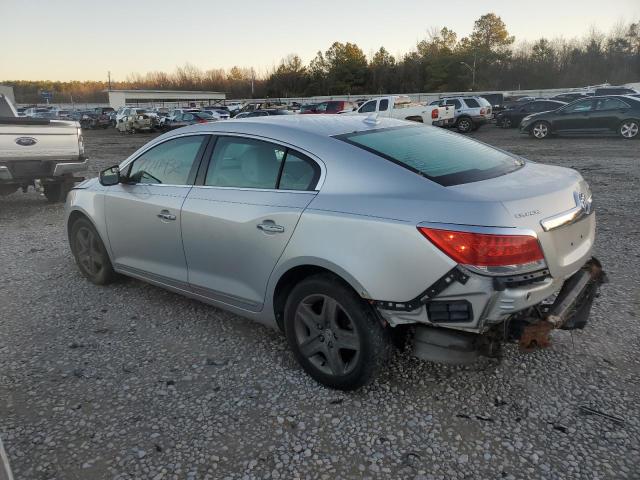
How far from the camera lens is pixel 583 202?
290cm

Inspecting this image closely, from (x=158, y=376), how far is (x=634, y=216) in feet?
21.9

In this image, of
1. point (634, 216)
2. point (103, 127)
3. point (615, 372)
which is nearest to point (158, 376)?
point (615, 372)

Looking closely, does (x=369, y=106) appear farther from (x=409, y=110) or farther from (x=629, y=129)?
(x=629, y=129)

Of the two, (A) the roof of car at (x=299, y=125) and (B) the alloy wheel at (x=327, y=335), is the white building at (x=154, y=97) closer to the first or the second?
(A) the roof of car at (x=299, y=125)

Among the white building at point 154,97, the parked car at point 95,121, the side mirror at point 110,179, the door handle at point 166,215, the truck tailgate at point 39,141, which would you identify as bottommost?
the door handle at point 166,215

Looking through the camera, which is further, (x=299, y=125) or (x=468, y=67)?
(x=468, y=67)

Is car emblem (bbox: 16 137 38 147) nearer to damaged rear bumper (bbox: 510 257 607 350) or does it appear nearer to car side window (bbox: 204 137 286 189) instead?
car side window (bbox: 204 137 286 189)

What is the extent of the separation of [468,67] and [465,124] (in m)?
53.4

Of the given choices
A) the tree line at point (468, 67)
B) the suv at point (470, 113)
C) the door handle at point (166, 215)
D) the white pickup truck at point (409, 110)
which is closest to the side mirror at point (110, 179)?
the door handle at point (166, 215)

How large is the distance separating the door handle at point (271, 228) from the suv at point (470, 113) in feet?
71.7

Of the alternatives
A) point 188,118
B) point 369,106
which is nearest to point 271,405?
point 369,106

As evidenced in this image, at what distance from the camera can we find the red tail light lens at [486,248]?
2336 millimetres

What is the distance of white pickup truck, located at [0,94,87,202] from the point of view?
7.62 metres

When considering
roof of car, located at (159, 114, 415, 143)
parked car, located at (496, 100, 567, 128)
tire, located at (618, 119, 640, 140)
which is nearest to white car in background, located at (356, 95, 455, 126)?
parked car, located at (496, 100, 567, 128)
